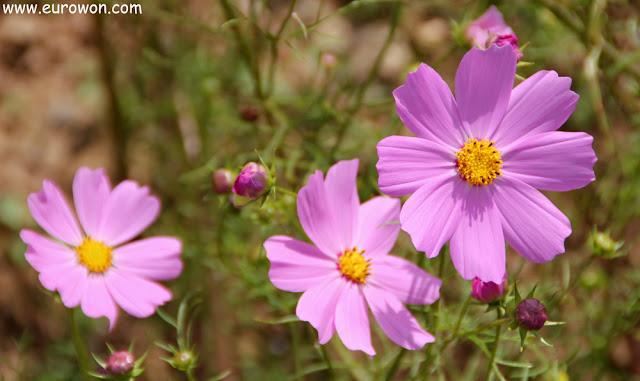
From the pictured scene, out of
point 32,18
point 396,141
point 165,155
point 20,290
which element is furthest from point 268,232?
point 32,18

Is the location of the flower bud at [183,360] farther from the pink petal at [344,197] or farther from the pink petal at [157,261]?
the pink petal at [344,197]

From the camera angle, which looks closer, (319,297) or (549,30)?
(319,297)

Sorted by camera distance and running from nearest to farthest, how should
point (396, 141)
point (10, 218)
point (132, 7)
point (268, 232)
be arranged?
point (396, 141) → point (268, 232) → point (132, 7) → point (10, 218)

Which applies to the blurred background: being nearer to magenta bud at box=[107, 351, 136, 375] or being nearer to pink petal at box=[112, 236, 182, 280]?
pink petal at box=[112, 236, 182, 280]

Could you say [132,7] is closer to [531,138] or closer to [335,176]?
[335,176]

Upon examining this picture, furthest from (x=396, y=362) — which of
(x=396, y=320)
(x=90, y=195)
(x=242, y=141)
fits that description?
(x=242, y=141)

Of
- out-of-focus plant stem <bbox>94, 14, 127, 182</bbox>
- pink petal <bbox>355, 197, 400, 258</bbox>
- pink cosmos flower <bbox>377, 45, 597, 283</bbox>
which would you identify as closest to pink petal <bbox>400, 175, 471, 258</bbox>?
pink cosmos flower <bbox>377, 45, 597, 283</bbox>

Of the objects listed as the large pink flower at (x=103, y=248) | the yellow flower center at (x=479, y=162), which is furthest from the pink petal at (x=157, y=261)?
the yellow flower center at (x=479, y=162)
